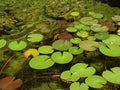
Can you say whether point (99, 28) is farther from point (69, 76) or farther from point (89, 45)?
point (69, 76)

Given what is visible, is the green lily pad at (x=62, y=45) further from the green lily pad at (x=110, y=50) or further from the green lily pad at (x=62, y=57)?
the green lily pad at (x=110, y=50)

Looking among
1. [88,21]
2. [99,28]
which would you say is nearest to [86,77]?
[99,28]

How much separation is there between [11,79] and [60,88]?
0.97ft

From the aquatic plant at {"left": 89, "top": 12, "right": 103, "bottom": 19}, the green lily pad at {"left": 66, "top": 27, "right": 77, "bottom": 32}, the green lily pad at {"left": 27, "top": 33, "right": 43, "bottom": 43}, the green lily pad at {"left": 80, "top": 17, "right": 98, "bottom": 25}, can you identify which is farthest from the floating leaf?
the aquatic plant at {"left": 89, "top": 12, "right": 103, "bottom": 19}

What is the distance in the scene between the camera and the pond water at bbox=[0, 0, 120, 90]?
1.51 m

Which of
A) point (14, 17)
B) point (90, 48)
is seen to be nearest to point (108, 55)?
point (90, 48)

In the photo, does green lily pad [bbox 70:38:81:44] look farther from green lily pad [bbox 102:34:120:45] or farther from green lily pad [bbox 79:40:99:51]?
green lily pad [bbox 102:34:120:45]

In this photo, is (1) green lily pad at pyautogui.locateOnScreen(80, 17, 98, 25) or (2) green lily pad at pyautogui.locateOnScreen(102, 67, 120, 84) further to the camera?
(1) green lily pad at pyautogui.locateOnScreen(80, 17, 98, 25)

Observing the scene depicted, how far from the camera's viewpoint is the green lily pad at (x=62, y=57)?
1631 millimetres

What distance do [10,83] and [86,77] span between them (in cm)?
45

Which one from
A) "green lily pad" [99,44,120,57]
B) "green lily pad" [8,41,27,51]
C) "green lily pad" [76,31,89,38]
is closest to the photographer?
Answer: "green lily pad" [99,44,120,57]

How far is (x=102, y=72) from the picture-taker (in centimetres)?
159

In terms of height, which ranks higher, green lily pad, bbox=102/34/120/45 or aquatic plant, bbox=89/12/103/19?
aquatic plant, bbox=89/12/103/19

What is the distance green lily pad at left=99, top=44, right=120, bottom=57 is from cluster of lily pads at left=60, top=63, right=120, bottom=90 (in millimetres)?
140
